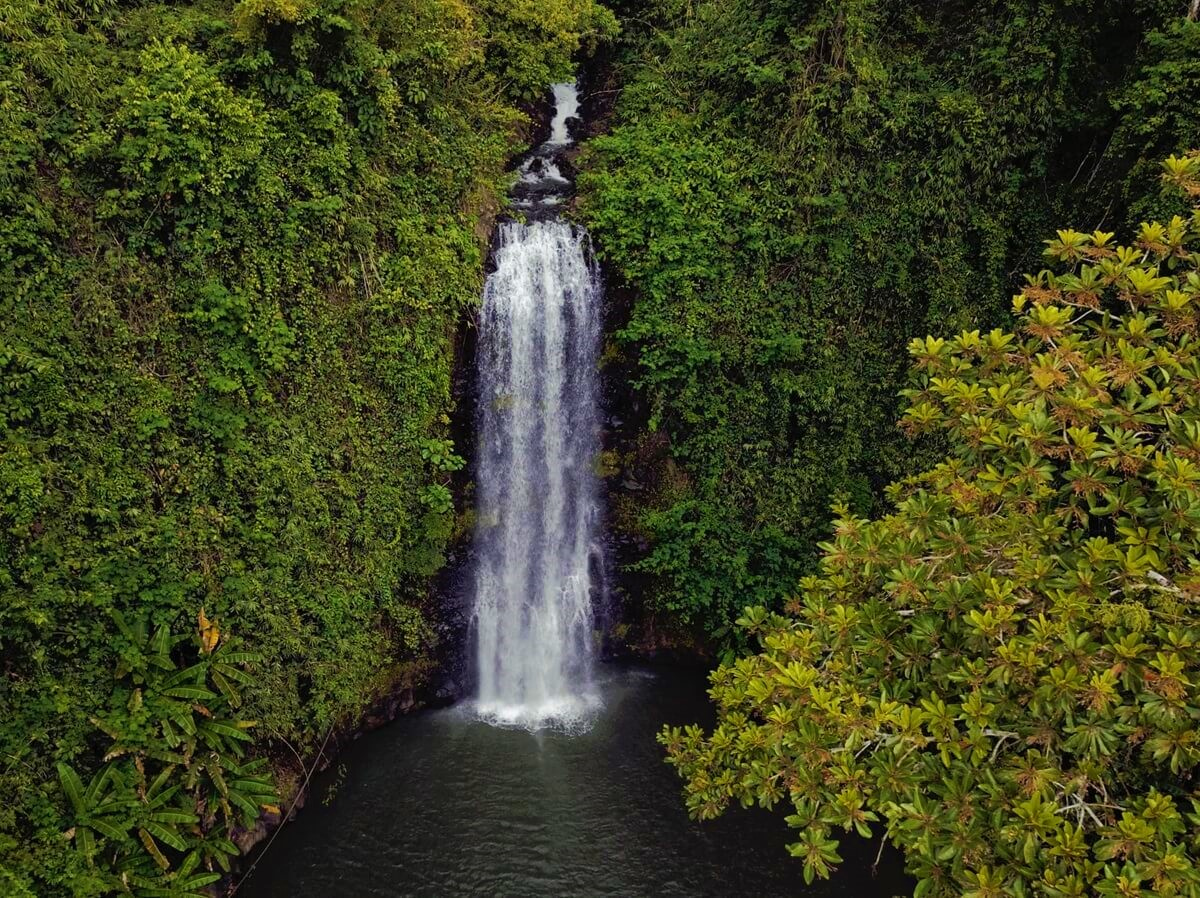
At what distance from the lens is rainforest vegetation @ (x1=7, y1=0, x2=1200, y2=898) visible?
433 centimetres

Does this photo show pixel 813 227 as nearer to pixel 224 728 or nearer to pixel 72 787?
pixel 224 728

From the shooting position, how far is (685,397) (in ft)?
37.8

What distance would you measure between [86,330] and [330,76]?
4326mm

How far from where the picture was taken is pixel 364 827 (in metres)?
9.22

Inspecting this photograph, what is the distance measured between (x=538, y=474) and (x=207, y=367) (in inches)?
207

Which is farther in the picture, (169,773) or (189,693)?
(189,693)

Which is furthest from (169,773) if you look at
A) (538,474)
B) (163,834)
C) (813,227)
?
(813,227)

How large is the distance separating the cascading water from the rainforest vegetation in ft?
1.93

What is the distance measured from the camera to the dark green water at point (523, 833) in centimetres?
848

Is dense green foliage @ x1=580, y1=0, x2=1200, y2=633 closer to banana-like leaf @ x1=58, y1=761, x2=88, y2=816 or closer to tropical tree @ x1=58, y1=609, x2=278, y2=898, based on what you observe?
tropical tree @ x1=58, y1=609, x2=278, y2=898

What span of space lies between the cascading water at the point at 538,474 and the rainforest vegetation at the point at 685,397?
23.1 inches

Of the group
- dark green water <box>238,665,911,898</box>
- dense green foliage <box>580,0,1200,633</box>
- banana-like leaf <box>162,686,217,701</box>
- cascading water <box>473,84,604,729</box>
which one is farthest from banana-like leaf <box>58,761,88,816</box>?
dense green foliage <box>580,0,1200,633</box>

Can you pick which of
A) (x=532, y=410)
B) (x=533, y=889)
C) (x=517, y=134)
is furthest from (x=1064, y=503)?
(x=517, y=134)

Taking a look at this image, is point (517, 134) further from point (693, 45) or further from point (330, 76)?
point (330, 76)
